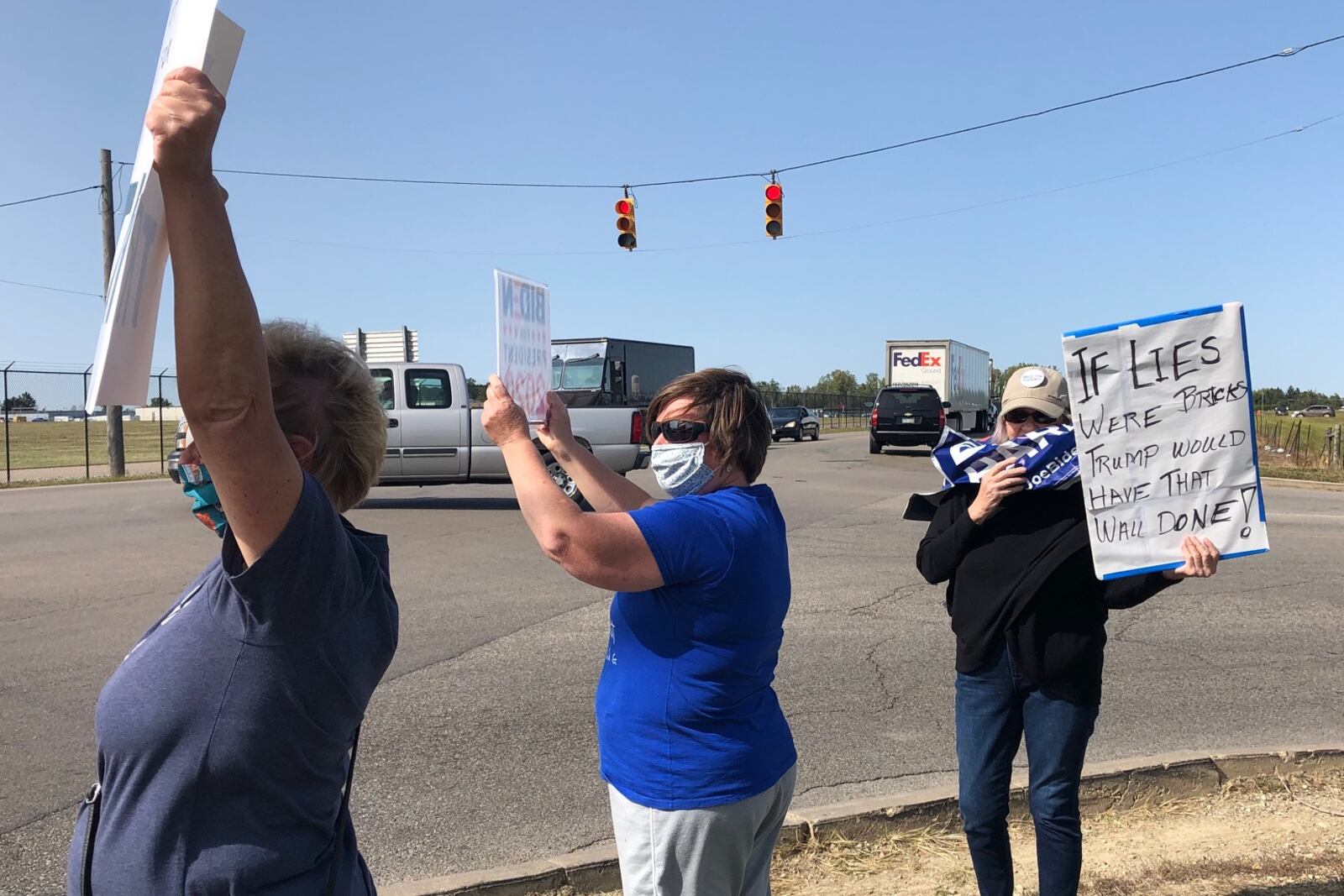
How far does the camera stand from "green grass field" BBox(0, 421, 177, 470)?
92.9 ft

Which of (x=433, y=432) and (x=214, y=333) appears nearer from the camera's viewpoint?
(x=214, y=333)

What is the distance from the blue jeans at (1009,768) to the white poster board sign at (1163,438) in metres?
0.47

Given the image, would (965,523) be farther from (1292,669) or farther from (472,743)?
(1292,669)

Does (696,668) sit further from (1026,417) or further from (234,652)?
(1026,417)

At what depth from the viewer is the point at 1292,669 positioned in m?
6.33

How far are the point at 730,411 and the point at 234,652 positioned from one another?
1257 mm

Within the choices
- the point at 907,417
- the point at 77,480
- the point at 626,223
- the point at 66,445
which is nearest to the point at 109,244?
the point at 77,480

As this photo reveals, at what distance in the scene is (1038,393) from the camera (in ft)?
10.7

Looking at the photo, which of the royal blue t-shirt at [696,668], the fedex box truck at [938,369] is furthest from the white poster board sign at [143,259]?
the fedex box truck at [938,369]

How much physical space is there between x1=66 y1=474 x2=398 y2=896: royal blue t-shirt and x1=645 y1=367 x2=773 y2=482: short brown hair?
1.00 m

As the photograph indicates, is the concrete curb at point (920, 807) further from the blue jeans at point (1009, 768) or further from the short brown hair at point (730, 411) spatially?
the short brown hair at point (730, 411)

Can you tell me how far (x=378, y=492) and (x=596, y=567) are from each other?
15408 mm

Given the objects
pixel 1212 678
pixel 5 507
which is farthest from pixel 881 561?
pixel 5 507

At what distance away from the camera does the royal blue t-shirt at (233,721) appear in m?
1.51
